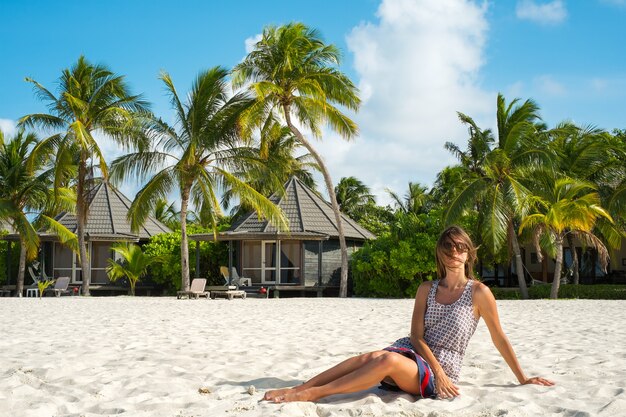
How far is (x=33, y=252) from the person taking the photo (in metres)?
22.8

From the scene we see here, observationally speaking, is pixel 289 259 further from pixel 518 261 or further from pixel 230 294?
pixel 518 261

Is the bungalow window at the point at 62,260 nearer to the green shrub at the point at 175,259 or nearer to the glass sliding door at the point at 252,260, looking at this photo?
the green shrub at the point at 175,259

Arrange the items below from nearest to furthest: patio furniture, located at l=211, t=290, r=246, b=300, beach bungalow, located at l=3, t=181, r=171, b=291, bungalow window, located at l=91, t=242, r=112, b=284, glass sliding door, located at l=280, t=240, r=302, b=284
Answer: patio furniture, located at l=211, t=290, r=246, b=300, glass sliding door, located at l=280, t=240, r=302, b=284, beach bungalow, located at l=3, t=181, r=171, b=291, bungalow window, located at l=91, t=242, r=112, b=284

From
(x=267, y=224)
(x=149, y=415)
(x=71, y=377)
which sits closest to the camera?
(x=149, y=415)

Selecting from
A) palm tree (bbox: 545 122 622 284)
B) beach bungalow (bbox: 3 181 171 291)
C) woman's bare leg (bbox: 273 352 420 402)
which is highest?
palm tree (bbox: 545 122 622 284)

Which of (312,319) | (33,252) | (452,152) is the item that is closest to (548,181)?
(452,152)

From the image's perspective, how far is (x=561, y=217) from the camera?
62.7 feet

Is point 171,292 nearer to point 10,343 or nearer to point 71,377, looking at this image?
point 10,343

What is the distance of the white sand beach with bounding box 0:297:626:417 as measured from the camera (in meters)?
4.22

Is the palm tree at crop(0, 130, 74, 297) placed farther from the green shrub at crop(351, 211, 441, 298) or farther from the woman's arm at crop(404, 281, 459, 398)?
the woman's arm at crop(404, 281, 459, 398)

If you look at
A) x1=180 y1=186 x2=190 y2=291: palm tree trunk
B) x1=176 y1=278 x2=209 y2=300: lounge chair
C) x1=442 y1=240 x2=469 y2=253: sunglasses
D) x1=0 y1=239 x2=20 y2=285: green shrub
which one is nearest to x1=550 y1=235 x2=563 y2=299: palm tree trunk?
x1=176 y1=278 x2=209 y2=300: lounge chair

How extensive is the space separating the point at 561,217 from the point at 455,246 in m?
15.9

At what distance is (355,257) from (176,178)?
261 inches

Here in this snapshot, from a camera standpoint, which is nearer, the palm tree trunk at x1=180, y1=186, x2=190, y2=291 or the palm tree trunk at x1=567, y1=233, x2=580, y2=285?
the palm tree trunk at x1=180, y1=186, x2=190, y2=291
